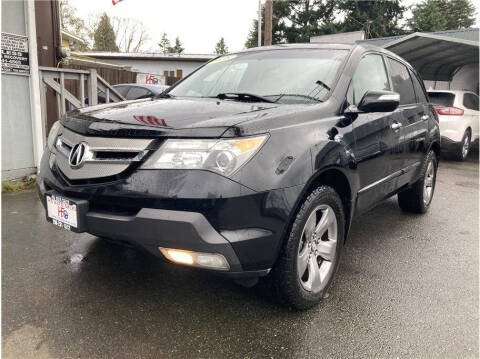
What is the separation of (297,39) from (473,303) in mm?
33823

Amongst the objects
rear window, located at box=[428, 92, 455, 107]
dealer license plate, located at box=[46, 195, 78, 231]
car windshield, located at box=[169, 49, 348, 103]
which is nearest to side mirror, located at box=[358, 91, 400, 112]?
car windshield, located at box=[169, 49, 348, 103]

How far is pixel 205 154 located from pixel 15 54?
436 cm

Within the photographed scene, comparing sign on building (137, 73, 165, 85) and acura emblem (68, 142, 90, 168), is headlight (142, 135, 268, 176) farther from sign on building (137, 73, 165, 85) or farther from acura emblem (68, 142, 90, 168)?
sign on building (137, 73, 165, 85)

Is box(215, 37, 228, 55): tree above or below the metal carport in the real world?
above

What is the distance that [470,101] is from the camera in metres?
9.80

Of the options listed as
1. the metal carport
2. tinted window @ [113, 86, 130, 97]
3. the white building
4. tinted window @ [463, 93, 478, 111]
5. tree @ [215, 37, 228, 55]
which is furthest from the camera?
tree @ [215, 37, 228, 55]

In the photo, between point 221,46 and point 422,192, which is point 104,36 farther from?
point 422,192

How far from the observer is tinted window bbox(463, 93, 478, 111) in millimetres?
9492

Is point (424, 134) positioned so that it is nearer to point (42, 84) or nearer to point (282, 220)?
point (282, 220)

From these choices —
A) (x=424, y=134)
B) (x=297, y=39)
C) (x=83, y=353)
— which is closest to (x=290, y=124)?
(x=83, y=353)

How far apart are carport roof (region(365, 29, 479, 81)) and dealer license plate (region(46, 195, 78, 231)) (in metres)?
11.7

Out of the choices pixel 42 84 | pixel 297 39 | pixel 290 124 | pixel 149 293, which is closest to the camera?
pixel 290 124

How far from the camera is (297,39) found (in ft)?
112

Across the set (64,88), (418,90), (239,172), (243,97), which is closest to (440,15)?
(418,90)
